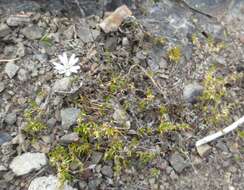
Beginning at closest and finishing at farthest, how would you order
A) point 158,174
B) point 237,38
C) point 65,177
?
point 65,177 < point 158,174 < point 237,38

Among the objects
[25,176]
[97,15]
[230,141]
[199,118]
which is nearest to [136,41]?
[97,15]

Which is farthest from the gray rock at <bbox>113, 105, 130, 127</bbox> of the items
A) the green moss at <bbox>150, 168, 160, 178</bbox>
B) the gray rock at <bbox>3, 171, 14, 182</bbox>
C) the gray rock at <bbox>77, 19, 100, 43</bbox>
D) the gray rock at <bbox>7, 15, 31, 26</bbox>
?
the gray rock at <bbox>7, 15, 31, 26</bbox>

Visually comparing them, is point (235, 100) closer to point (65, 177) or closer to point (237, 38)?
point (237, 38)

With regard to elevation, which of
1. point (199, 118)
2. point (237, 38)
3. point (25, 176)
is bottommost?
point (25, 176)

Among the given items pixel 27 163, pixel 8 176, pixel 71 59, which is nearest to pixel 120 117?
pixel 71 59

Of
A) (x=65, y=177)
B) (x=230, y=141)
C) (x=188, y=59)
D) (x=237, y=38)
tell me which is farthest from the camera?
(x=237, y=38)

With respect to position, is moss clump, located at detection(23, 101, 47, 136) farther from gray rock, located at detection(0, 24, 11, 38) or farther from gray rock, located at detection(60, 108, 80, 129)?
gray rock, located at detection(0, 24, 11, 38)

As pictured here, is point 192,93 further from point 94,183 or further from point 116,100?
point 94,183
